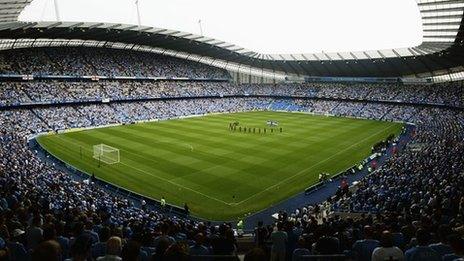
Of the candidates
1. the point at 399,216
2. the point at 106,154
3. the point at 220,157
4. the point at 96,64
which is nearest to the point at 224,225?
the point at 399,216

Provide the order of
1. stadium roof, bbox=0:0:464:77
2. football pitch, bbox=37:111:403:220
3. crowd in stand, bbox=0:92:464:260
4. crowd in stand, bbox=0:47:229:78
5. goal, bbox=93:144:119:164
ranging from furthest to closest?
crowd in stand, bbox=0:47:229:78, stadium roof, bbox=0:0:464:77, goal, bbox=93:144:119:164, football pitch, bbox=37:111:403:220, crowd in stand, bbox=0:92:464:260

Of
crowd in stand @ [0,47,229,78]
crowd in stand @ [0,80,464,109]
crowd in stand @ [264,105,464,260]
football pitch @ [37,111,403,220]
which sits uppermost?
crowd in stand @ [0,47,229,78]

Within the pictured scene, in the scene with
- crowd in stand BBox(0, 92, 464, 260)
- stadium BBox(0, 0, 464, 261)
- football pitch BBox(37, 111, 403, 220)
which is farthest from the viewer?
football pitch BBox(37, 111, 403, 220)

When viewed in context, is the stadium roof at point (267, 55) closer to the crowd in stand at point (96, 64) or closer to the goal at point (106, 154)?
the crowd in stand at point (96, 64)

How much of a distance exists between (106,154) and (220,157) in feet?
40.7

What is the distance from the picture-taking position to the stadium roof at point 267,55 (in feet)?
153

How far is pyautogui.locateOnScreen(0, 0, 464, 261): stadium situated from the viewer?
996 centimetres

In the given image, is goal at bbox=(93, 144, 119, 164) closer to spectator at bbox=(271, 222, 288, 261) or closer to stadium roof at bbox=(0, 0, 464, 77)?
stadium roof at bbox=(0, 0, 464, 77)

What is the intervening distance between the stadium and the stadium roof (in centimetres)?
38

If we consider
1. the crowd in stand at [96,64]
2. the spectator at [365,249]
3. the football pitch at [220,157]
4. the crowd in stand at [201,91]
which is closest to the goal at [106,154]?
the football pitch at [220,157]

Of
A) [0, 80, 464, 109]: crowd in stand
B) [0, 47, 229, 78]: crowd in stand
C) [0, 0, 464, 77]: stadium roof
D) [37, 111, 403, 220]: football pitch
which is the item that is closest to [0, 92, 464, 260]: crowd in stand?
[37, 111, 403, 220]: football pitch

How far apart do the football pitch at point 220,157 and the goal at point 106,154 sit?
785 mm

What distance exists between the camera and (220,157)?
39.8 meters

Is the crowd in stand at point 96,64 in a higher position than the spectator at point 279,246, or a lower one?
higher
